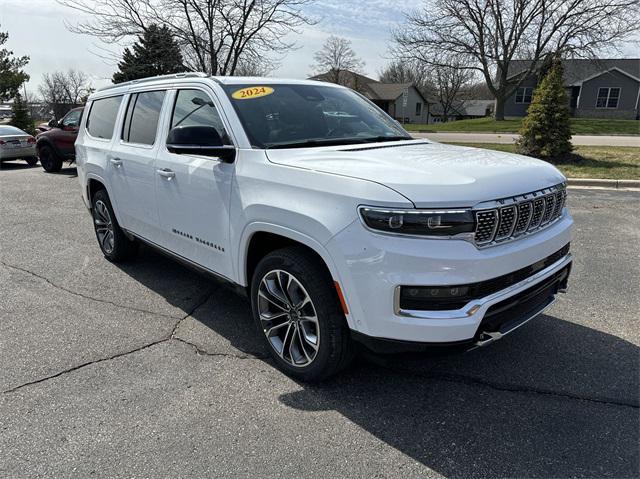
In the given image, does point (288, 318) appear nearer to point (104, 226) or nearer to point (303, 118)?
point (303, 118)

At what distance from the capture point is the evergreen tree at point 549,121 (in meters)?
11.6

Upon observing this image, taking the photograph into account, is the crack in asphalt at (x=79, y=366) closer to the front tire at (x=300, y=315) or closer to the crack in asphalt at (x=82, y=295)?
the crack in asphalt at (x=82, y=295)

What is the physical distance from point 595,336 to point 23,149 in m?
17.7

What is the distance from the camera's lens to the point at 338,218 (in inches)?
98.1

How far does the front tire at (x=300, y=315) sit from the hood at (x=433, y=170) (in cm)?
60

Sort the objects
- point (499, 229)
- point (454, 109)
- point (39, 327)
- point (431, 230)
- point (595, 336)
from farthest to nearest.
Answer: point (454, 109), point (39, 327), point (595, 336), point (499, 229), point (431, 230)

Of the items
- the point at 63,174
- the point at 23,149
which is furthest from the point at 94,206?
the point at 23,149

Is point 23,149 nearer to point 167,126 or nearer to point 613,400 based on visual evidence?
point 167,126

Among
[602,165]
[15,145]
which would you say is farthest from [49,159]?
[602,165]

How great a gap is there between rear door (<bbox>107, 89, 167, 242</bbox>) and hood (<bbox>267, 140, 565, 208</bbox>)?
1.61 meters

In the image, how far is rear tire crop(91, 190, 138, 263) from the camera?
17.1ft

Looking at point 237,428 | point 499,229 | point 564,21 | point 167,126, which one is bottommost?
point 237,428

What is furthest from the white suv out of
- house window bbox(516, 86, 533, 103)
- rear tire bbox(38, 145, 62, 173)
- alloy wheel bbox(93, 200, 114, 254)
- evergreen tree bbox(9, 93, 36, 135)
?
house window bbox(516, 86, 533, 103)

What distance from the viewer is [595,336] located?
362 centimetres
